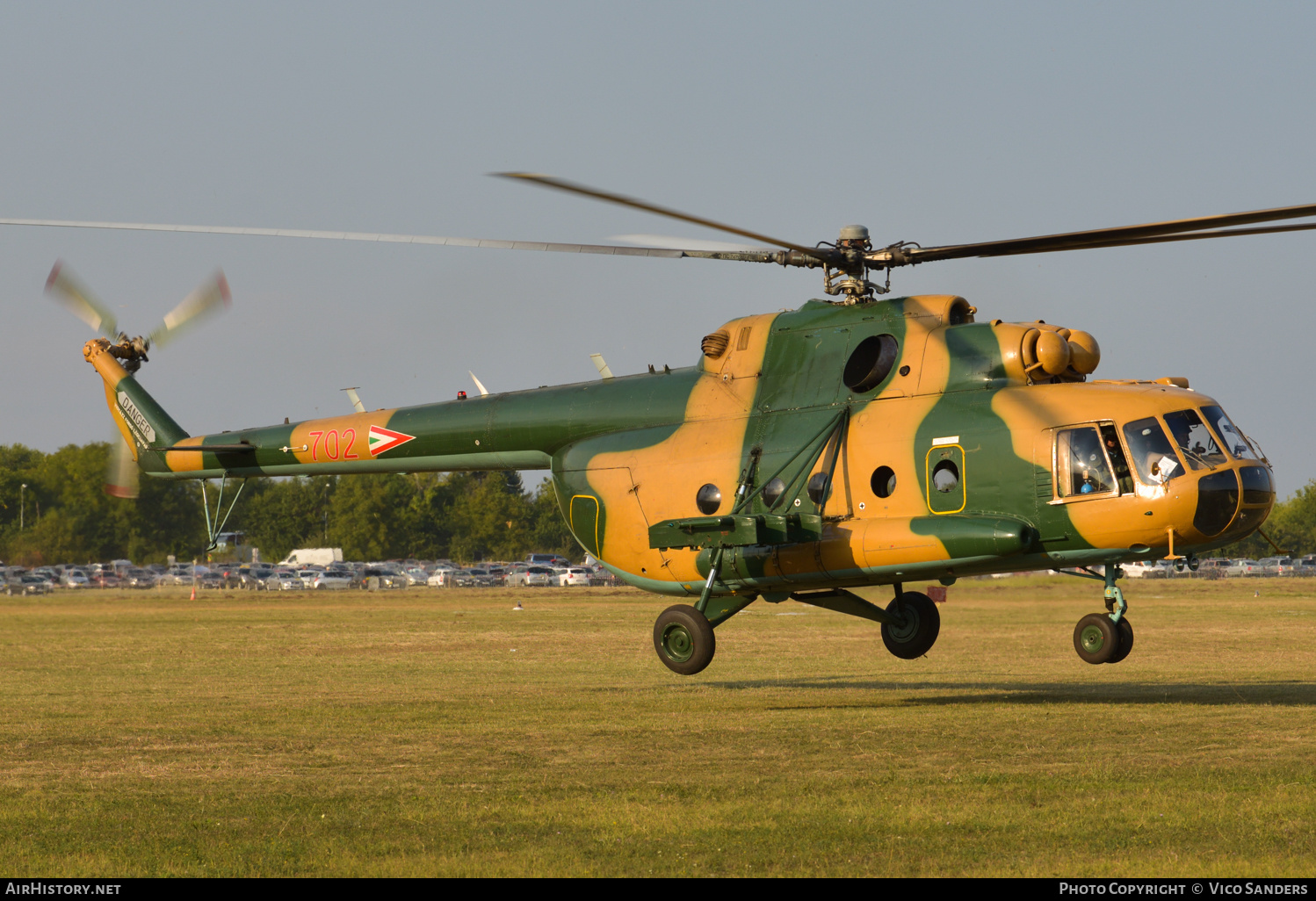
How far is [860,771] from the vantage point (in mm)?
13562

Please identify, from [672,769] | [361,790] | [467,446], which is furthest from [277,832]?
[467,446]

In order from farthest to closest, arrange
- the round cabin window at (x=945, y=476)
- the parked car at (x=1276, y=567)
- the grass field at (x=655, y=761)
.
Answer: the parked car at (x=1276, y=567) < the round cabin window at (x=945, y=476) < the grass field at (x=655, y=761)

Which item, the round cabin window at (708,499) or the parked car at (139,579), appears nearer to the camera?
the round cabin window at (708,499)

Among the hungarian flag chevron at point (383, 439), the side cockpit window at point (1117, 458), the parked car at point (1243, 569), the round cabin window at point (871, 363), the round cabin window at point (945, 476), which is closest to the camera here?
the side cockpit window at point (1117, 458)

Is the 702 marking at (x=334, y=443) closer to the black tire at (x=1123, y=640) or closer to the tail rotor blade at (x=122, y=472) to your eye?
the tail rotor blade at (x=122, y=472)

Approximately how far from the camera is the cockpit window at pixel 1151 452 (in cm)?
1611

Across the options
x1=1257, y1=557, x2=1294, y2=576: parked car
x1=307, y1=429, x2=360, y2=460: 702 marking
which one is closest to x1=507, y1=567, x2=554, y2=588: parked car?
x1=1257, y1=557, x2=1294, y2=576: parked car

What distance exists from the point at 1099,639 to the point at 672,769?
24.4ft

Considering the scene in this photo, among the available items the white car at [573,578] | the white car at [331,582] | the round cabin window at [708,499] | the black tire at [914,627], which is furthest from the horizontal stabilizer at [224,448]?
the white car at [573,578]

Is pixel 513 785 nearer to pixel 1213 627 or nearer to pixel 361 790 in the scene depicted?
pixel 361 790

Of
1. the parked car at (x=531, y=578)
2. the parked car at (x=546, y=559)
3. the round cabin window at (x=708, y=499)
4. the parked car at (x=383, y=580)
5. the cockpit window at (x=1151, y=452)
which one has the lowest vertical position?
the parked car at (x=383, y=580)

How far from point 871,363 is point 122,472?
16.3 m

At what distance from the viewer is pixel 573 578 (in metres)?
84.1

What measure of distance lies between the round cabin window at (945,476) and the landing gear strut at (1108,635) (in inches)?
94.9
